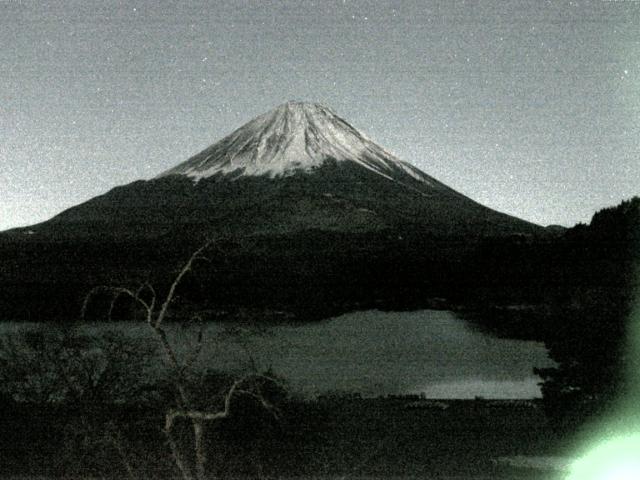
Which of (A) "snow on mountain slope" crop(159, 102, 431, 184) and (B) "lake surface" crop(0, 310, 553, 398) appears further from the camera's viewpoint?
(A) "snow on mountain slope" crop(159, 102, 431, 184)

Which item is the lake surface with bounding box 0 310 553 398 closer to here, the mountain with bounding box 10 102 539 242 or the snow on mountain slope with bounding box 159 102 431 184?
the mountain with bounding box 10 102 539 242

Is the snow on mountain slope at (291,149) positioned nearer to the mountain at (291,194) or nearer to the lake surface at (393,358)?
the mountain at (291,194)

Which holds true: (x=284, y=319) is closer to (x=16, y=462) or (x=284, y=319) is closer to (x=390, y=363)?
(x=390, y=363)

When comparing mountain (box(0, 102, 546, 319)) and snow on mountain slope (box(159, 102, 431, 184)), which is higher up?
snow on mountain slope (box(159, 102, 431, 184))

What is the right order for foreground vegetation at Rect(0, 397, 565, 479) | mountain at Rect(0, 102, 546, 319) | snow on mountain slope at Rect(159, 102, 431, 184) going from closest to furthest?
1. foreground vegetation at Rect(0, 397, 565, 479)
2. mountain at Rect(0, 102, 546, 319)
3. snow on mountain slope at Rect(159, 102, 431, 184)

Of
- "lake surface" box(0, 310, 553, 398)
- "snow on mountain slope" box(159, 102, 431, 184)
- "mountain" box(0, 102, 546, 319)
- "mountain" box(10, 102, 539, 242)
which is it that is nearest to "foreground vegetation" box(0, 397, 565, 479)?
"lake surface" box(0, 310, 553, 398)

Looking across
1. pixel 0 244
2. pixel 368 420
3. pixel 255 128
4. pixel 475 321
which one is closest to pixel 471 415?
pixel 368 420

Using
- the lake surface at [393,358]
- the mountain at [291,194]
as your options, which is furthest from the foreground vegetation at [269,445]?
the mountain at [291,194]
